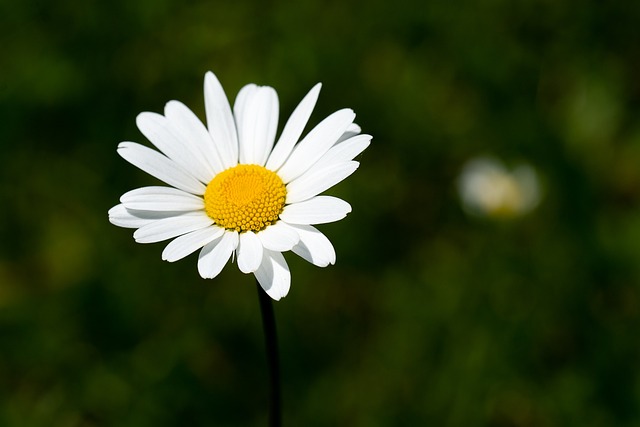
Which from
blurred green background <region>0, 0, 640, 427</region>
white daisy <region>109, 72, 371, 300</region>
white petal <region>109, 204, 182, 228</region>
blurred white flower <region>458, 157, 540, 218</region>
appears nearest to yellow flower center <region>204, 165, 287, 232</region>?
white daisy <region>109, 72, 371, 300</region>

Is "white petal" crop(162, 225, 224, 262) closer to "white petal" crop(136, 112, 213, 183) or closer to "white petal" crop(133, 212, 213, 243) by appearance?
"white petal" crop(133, 212, 213, 243)

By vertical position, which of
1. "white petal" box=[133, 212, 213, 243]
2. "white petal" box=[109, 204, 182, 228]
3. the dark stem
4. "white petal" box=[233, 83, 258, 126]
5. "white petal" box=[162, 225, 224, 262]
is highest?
"white petal" box=[233, 83, 258, 126]

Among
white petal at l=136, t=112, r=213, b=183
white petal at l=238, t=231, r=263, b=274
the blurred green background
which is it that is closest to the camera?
white petal at l=238, t=231, r=263, b=274

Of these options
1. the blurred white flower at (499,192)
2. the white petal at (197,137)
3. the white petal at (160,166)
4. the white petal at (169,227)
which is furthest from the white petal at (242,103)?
the blurred white flower at (499,192)

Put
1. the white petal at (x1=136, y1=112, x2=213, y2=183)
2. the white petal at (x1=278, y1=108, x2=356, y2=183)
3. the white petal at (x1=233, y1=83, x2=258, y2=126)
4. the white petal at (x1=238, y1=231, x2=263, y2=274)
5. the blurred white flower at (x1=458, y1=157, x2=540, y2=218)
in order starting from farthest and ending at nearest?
the blurred white flower at (x1=458, y1=157, x2=540, y2=218), the white petal at (x1=233, y1=83, x2=258, y2=126), the white petal at (x1=136, y1=112, x2=213, y2=183), the white petal at (x1=278, y1=108, x2=356, y2=183), the white petal at (x1=238, y1=231, x2=263, y2=274)

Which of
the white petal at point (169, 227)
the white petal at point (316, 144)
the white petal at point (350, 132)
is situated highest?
the white petal at point (350, 132)

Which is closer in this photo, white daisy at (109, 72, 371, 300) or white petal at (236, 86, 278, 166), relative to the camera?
white daisy at (109, 72, 371, 300)

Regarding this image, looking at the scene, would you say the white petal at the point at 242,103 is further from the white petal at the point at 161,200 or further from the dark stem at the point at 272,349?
the dark stem at the point at 272,349

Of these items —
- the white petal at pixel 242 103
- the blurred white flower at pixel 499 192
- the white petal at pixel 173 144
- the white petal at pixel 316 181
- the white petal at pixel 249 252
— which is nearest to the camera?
the white petal at pixel 249 252
